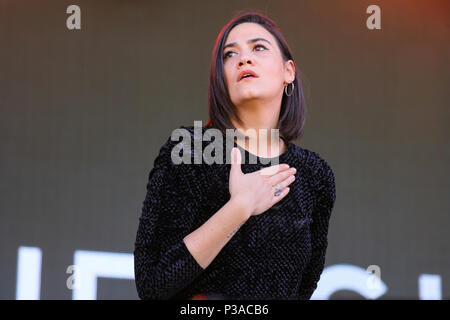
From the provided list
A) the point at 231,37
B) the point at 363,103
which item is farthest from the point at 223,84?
the point at 363,103

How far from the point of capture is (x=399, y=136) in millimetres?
3785

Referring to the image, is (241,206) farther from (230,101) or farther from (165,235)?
(230,101)

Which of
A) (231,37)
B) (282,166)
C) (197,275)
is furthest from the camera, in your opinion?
(231,37)

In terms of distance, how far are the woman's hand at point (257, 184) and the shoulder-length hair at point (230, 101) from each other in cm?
12

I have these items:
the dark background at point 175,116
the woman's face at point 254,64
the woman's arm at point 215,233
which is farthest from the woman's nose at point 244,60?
the dark background at point 175,116

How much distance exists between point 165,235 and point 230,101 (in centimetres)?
37

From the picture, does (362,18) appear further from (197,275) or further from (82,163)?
(197,275)

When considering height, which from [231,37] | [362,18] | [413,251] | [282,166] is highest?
[362,18]

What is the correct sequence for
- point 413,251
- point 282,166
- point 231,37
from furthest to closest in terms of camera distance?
point 413,251
point 231,37
point 282,166

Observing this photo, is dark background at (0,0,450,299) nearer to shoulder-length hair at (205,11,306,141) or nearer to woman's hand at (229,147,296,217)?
shoulder-length hair at (205,11,306,141)

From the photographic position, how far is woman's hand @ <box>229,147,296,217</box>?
118 cm

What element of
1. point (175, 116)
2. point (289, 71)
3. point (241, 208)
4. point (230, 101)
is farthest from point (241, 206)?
point (175, 116)

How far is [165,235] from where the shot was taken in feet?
3.90

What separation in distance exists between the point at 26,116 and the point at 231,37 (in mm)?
2872
